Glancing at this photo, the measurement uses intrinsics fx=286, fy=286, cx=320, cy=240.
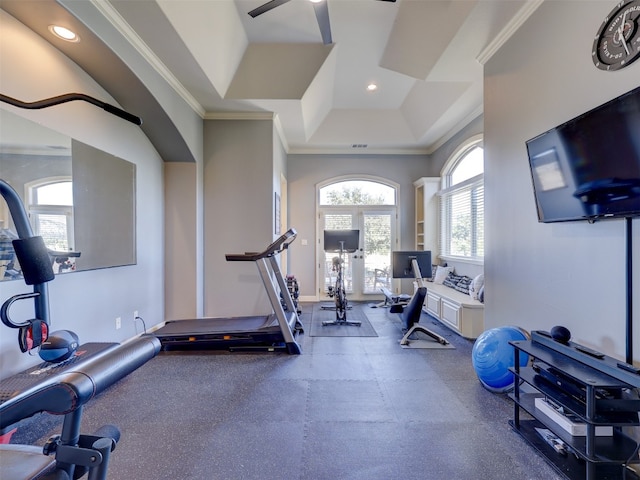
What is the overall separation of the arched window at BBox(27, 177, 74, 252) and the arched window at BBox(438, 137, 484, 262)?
5.11 meters

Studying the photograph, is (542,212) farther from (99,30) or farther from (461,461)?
(99,30)

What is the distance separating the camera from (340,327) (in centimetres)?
438

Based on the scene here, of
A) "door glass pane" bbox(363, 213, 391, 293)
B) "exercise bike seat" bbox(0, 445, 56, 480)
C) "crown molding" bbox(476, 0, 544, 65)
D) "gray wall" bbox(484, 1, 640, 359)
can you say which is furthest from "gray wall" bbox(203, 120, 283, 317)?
"exercise bike seat" bbox(0, 445, 56, 480)

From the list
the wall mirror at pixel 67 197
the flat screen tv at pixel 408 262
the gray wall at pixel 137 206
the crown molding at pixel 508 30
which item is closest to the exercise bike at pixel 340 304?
the flat screen tv at pixel 408 262

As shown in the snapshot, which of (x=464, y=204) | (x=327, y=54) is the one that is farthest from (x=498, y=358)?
(x=327, y=54)

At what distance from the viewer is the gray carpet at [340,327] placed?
4062mm

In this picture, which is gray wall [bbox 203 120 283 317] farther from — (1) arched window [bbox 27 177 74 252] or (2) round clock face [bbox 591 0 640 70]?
(2) round clock face [bbox 591 0 640 70]

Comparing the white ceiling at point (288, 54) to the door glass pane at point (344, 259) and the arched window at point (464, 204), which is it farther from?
the door glass pane at point (344, 259)

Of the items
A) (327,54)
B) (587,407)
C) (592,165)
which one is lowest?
(587,407)

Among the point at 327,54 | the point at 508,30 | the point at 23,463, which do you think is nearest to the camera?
the point at 23,463

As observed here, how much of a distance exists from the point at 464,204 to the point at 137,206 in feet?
16.3

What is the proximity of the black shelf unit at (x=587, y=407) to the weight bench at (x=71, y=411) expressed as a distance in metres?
2.10

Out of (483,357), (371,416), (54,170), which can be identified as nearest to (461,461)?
(371,416)

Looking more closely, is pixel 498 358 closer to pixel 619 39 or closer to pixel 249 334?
pixel 619 39
